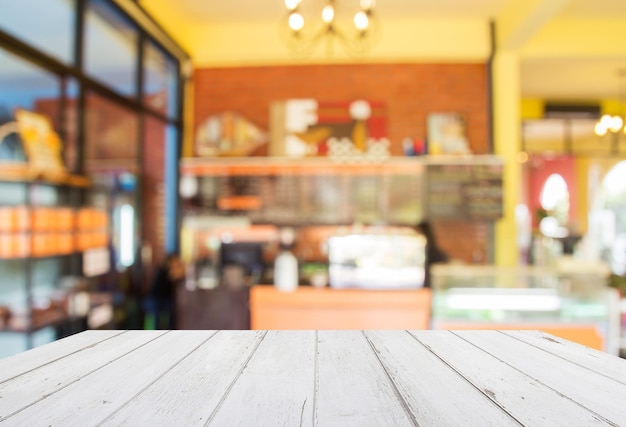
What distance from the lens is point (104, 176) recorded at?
12.1 ft

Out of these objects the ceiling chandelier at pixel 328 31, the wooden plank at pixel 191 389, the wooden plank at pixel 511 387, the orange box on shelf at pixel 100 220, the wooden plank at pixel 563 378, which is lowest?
the wooden plank at pixel 563 378

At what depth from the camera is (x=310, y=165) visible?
477 centimetres

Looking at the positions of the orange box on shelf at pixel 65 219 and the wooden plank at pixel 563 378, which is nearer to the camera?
the wooden plank at pixel 563 378

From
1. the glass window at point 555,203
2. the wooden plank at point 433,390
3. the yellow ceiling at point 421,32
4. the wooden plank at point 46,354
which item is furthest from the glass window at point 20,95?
the glass window at point 555,203

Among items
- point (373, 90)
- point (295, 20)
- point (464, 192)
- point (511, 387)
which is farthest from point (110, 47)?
point (511, 387)

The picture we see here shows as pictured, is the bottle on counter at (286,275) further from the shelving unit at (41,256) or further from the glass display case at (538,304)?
the shelving unit at (41,256)

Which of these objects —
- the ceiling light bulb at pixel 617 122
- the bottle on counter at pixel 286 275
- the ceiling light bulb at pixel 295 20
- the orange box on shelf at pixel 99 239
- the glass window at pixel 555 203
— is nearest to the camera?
the ceiling light bulb at pixel 295 20

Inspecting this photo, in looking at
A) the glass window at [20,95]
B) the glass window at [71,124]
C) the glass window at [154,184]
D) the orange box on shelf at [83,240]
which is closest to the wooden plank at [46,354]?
the glass window at [20,95]

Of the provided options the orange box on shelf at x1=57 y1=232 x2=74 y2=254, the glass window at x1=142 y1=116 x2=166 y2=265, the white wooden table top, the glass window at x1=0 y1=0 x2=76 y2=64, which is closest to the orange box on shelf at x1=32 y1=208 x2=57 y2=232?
the orange box on shelf at x1=57 y1=232 x2=74 y2=254

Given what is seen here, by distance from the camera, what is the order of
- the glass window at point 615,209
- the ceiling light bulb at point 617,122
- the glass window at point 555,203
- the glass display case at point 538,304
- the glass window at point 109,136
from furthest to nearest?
the glass window at point 555,203 → the glass window at point 615,209 → the ceiling light bulb at point 617,122 → the glass window at point 109,136 → the glass display case at point 538,304

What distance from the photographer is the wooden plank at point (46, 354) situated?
1.00 meters

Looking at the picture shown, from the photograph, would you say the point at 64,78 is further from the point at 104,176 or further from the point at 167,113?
the point at 167,113

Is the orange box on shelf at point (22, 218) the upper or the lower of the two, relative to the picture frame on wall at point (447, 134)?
lower

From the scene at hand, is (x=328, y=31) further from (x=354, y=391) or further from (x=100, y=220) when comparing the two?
(x=354, y=391)
